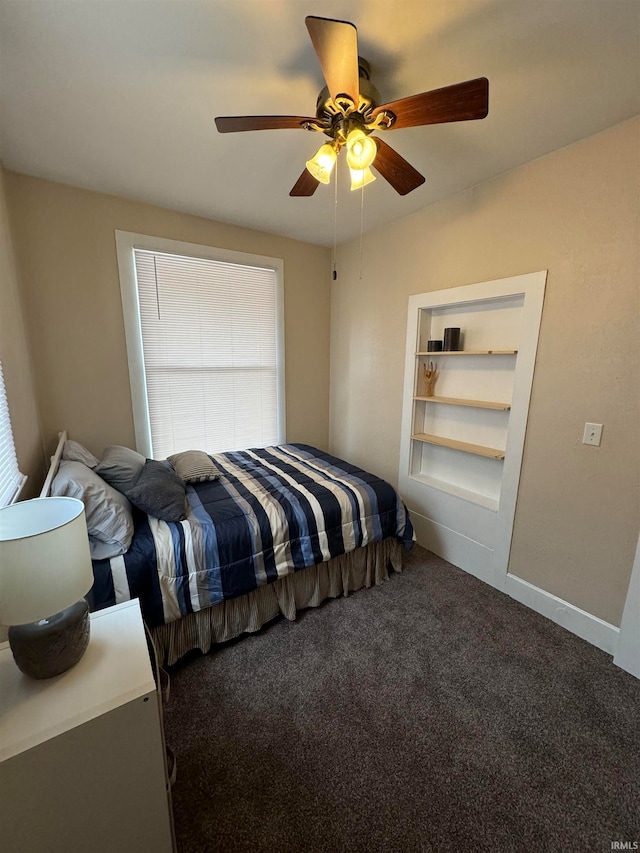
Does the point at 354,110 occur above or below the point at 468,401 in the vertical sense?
above

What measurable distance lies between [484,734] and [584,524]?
45.8 inches

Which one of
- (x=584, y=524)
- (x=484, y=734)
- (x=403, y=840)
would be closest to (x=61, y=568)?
(x=403, y=840)

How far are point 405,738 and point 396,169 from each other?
2506 millimetres

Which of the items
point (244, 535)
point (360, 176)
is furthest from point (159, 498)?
point (360, 176)

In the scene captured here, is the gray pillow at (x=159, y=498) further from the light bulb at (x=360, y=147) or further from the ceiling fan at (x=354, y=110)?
the light bulb at (x=360, y=147)

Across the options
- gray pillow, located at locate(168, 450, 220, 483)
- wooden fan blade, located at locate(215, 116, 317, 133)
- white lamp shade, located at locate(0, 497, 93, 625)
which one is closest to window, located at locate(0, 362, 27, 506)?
white lamp shade, located at locate(0, 497, 93, 625)

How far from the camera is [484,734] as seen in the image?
1395 mm

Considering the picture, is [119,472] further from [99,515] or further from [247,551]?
[247,551]

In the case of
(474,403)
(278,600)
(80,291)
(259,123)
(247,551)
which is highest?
(259,123)

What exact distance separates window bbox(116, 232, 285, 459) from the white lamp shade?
2037 mm

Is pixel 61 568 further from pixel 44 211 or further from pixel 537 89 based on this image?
pixel 44 211

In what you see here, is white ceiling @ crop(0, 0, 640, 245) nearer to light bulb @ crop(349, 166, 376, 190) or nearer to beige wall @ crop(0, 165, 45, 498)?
light bulb @ crop(349, 166, 376, 190)

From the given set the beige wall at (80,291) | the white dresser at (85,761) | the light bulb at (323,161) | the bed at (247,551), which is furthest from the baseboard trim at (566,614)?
the beige wall at (80,291)

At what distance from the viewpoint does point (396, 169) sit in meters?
1.57
